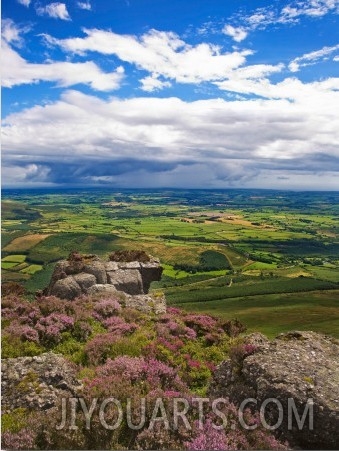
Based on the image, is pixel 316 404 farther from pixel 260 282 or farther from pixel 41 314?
pixel 260 282

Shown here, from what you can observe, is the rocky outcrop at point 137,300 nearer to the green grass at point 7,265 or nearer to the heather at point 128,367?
the heather at point 128,367

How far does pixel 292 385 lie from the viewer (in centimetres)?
1244

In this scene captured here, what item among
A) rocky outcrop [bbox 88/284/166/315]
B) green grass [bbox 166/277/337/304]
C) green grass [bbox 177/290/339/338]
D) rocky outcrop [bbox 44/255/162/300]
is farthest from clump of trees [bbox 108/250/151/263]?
green grass [bbox 166/277/337/304]

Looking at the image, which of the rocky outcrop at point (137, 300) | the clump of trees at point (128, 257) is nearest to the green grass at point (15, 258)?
the clump of trees at point (128, 257)

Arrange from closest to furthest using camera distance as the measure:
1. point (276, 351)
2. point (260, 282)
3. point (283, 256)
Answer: point (276, 351) < point (260, 282) < point (283, 256)

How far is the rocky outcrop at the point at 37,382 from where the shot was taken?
1285 centimetres

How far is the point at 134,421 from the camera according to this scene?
12023 mm

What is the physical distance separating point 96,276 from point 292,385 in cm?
1861

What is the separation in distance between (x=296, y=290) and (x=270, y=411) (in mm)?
111827

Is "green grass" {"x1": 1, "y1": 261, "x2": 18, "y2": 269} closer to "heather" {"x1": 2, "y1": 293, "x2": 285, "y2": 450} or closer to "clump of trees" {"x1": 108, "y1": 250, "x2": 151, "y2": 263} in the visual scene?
"clump of trees" {"x1": 108, "y1": 250, "x2": 151, "y2": 263}

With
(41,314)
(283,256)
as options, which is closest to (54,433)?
(41,314)

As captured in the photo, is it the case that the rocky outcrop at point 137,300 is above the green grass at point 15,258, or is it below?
above

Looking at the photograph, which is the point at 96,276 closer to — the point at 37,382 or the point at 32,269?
the point at 37,382

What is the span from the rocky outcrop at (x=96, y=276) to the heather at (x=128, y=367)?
3537 mm
